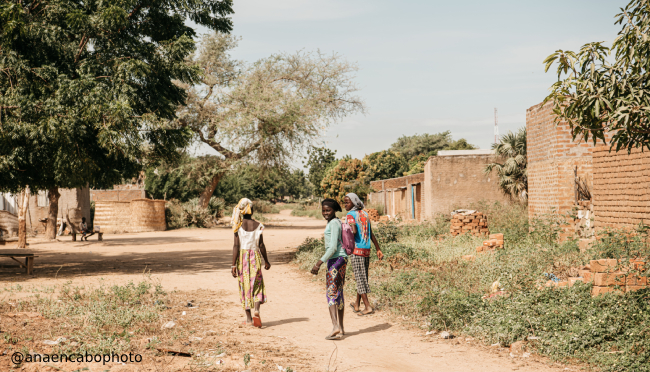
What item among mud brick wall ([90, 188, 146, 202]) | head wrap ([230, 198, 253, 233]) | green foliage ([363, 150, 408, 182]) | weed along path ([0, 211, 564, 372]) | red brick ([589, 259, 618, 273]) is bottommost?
weed along path ([0, 211, 564, 372])

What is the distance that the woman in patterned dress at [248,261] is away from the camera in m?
6.66

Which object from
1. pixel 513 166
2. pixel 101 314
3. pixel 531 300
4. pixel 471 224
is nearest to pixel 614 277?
pixel 531 300

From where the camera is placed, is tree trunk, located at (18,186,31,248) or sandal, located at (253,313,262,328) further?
tree trunk, located at (18,186,31,248)

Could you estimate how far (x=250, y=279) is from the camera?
21.8 ft

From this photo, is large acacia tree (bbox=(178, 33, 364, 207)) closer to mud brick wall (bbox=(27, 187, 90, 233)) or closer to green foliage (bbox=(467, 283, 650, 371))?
mud brick wall (bbox=(27, 187, 90, 233))

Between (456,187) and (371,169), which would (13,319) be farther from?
(371,169)

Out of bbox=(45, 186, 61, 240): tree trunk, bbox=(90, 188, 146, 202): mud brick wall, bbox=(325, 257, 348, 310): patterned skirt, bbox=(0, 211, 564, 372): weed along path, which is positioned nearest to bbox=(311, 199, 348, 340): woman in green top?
bbox=(325, 257, 348, 310): patterned skirt

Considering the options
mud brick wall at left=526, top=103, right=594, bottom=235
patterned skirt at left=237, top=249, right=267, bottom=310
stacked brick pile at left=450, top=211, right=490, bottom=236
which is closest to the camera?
patterned skirt at left=237, top=249, right=267, bottom=310

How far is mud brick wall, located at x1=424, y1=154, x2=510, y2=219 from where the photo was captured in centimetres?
1892

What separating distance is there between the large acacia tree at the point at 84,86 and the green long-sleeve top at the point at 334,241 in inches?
252

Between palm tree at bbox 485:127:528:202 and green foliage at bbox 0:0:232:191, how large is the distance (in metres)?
11.2

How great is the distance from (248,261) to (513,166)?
13569 millimetres

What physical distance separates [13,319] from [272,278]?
5.61 metres

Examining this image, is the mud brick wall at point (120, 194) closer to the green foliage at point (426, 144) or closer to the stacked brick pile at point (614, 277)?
the stacked brick pile at point (614, 277)
